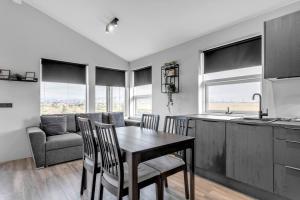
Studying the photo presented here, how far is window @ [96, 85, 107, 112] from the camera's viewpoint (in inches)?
192

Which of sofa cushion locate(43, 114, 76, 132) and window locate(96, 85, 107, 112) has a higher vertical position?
window locate(96, 85, 107, 112)

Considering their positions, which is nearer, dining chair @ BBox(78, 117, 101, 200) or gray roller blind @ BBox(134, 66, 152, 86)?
dining chair @ BBox(78, 117, 101, 200)

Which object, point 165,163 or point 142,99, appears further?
point 142,99

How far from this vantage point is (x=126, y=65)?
536 cm

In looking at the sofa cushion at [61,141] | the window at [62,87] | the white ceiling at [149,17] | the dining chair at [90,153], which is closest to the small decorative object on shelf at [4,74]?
the window at [62,87]

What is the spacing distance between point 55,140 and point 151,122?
1.86m

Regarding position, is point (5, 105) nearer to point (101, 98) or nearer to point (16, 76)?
point (16, 76)

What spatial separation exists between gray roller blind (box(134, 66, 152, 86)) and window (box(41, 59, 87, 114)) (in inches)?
60.2

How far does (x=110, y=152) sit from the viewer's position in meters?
1.65

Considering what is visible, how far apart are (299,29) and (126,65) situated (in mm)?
4167

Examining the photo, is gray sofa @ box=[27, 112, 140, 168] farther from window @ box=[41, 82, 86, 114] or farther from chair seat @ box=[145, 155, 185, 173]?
chair seat @ box=[145, 155, 185, 173]

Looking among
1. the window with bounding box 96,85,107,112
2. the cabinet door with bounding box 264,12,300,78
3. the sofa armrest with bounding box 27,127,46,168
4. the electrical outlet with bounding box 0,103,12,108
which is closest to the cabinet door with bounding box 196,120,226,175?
the cabinet door with bounding box 264,12,300,78

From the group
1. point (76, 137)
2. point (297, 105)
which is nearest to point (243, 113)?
point (297, 105)

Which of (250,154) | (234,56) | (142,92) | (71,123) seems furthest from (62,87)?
(250,154)
